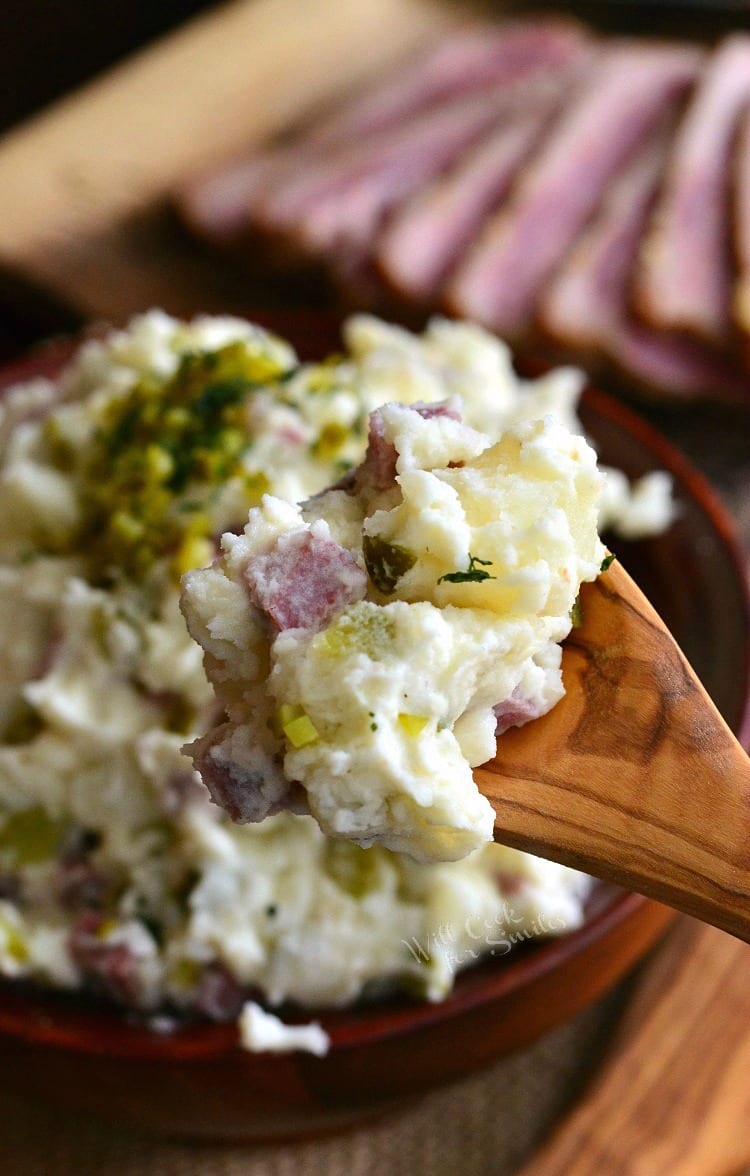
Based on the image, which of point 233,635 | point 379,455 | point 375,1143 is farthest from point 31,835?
point 379,455

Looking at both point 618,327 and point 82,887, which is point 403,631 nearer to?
point 82,887

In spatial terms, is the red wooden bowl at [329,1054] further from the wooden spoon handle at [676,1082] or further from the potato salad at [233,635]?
the wooden spoon handle at [676,1082]

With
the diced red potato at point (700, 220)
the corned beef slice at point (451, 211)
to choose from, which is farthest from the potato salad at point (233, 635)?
the corned beef slice at point (451, 211)

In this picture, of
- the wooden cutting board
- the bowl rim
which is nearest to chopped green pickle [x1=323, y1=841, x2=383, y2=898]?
the bowl rim

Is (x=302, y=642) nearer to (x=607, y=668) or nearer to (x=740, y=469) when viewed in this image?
(x=607, y=668)

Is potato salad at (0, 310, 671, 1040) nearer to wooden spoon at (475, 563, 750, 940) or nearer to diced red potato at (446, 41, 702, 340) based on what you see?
wooden spoon at (475, 563, 750, 940)
